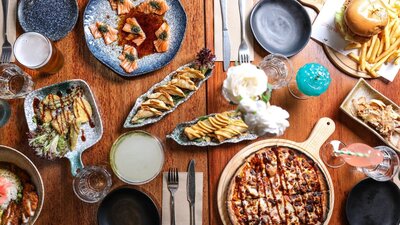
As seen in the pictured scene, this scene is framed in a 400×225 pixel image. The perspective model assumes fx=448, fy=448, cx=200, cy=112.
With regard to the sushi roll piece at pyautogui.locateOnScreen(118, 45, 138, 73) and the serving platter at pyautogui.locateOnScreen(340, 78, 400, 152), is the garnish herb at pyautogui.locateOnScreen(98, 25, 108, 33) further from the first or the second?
the serving platter at pyautogui.locateOnScreen(340, 78, 400, 152)

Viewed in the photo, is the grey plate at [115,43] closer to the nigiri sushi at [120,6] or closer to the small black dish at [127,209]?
the nigiri sushi at [120,6]

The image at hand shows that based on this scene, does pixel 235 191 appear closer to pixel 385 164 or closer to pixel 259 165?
pixel 259 165

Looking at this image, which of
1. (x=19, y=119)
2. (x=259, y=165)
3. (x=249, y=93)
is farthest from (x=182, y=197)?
(x=19, y=119)

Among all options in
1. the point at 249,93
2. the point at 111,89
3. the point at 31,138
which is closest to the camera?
the point at 249,93

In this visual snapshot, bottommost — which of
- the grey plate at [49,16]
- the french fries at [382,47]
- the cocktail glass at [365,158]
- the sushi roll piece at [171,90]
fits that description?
the cocktail glass at [365,158]

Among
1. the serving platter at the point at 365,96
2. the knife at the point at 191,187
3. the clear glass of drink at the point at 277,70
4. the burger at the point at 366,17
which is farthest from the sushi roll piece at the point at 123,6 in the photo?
the serving platter at the point at 365,96
